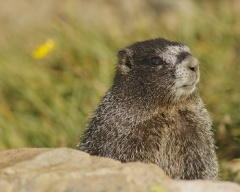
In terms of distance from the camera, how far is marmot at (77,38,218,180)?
639cm

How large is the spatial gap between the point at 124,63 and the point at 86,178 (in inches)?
88.6

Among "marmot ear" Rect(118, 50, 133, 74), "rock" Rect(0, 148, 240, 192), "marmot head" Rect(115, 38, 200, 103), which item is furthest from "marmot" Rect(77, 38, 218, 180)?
"rock" Rect(0, 148, 240, 192)

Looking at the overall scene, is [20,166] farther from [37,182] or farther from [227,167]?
[227,167]

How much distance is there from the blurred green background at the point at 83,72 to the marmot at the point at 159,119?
0.65 m

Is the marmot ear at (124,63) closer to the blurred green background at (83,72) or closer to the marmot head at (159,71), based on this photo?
the marmot head at (159,71)

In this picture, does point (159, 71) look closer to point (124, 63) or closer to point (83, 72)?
point (124, 63)

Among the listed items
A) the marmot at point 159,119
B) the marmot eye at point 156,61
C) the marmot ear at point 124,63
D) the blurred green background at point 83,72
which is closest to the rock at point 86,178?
the marmot at point 159,119

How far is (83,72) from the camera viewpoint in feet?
31.4

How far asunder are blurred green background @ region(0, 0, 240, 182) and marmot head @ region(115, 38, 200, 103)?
3.25 feet

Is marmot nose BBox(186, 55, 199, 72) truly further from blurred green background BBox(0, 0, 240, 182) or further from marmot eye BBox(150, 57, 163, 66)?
blurred green background BBox(0, 0, 240, 182)

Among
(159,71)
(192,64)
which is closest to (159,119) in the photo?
(159,71)

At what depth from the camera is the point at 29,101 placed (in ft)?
31.1

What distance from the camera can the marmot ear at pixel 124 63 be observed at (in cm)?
695

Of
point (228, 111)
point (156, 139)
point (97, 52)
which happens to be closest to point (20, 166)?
point (156, 139)
